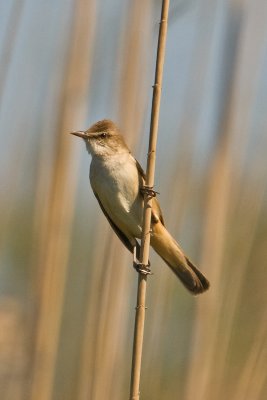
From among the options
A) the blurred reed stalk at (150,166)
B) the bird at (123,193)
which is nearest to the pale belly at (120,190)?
the bird at (123,193)

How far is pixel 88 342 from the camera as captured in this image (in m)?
2.45

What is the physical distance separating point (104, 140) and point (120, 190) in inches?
7.8

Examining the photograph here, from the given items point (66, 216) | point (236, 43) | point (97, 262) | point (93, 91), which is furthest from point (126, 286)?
point (236, 43)

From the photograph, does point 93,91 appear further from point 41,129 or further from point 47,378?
point 47,378

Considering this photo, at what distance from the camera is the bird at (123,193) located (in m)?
2.77

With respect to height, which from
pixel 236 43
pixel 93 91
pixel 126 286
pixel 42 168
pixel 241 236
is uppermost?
pixel 236 43

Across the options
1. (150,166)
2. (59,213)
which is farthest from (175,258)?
(150,166)

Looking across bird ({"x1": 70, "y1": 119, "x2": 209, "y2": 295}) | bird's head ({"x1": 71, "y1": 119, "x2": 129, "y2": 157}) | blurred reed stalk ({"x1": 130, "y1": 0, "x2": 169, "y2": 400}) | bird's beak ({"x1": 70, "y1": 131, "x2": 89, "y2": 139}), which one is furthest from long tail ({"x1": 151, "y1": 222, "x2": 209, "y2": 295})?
blurred reed stalk ({"x1": 130, "y1": 0, "x2": 169, "y2": 400})

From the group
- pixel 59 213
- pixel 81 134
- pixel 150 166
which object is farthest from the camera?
pixel 81 134

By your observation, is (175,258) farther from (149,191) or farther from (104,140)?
(149,191)

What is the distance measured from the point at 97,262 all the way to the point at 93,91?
22.8 inches

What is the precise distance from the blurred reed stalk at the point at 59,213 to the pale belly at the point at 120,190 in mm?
323

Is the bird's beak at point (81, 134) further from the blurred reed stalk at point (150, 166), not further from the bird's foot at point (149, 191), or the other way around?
the blurred reed stalk at point (150, 166)

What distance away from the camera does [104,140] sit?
9.18 ft
